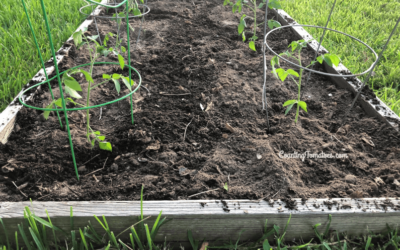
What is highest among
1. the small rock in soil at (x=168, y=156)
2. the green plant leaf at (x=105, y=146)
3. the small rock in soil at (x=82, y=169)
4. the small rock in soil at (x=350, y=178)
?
the green plant leaf at (x=105, y=146)

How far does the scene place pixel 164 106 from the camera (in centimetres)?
211

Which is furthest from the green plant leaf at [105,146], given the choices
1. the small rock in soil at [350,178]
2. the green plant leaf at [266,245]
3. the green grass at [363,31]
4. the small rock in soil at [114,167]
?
the green grass at [363,31]

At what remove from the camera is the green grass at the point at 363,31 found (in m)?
2.54

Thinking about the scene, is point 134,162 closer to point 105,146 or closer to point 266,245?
point 105,146

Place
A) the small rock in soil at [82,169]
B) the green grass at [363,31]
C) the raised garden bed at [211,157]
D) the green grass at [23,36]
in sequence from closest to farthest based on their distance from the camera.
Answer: the raised garden bed at [211,157] < the small rock in soil at [82,169] < the green grass at [23,36] < the green grass at [363,31]

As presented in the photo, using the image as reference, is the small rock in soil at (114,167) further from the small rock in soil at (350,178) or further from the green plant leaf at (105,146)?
the small rock in soil at (350,178)

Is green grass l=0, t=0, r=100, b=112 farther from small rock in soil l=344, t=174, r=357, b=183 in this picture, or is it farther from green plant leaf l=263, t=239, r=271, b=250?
small rock in soil l=344, t=174, r=357, b=183

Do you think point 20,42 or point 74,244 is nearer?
point 74,244

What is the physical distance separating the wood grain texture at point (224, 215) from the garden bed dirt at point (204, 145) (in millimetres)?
103

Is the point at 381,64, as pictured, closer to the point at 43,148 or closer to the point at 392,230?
the point at 392,230

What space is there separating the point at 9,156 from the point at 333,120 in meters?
1.94

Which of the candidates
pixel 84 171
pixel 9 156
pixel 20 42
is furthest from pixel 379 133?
pixel 20 42

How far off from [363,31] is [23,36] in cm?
343

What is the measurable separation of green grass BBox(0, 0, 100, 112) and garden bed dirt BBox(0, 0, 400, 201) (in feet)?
0.88
